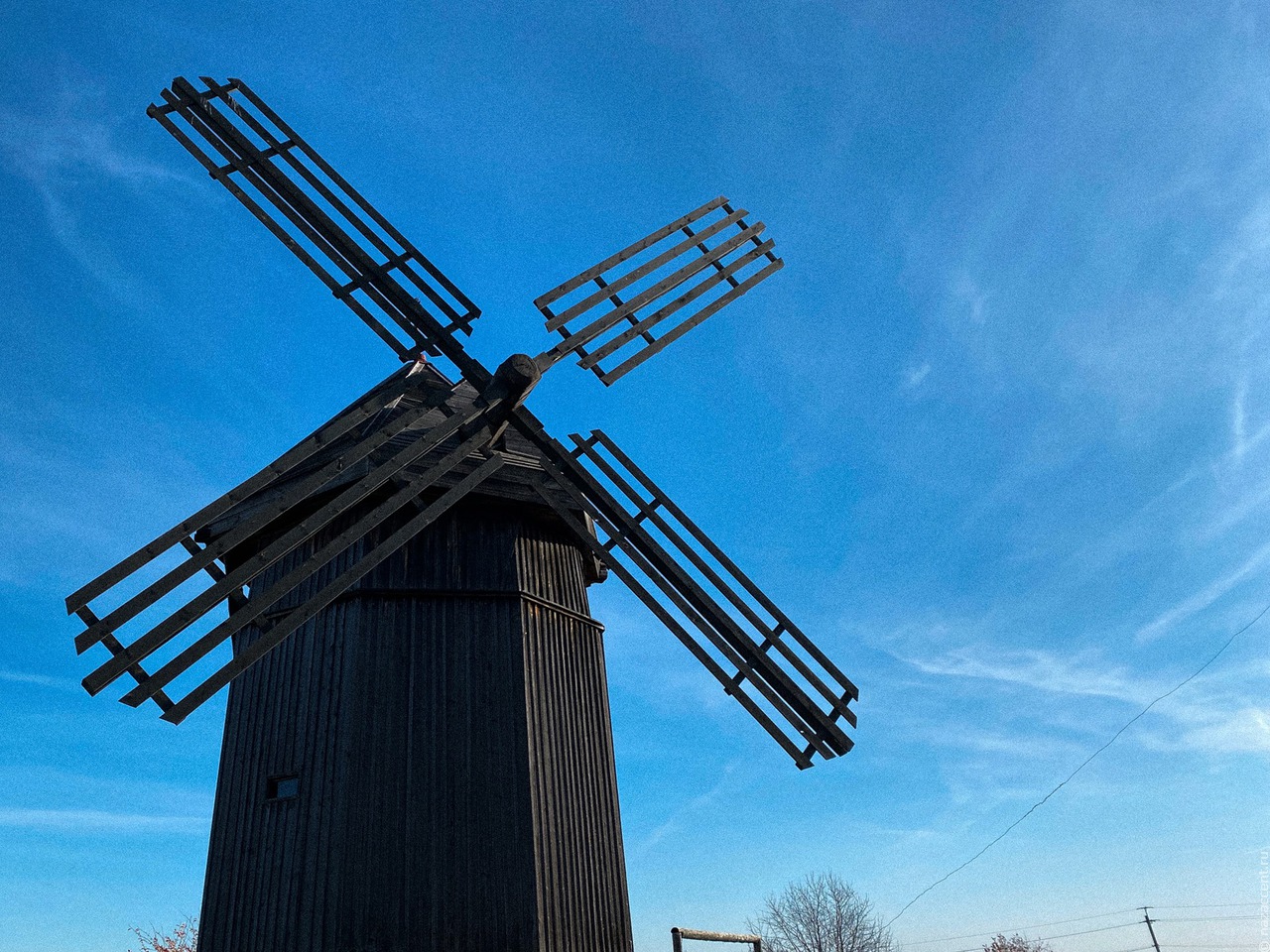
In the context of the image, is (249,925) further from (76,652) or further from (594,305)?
(594,305)

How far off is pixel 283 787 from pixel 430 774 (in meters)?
1.33

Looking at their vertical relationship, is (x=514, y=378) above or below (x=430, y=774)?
above

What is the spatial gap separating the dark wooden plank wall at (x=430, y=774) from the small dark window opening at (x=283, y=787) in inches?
2.8

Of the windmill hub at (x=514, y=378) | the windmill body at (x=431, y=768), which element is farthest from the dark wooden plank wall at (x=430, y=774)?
the windmill hub at (x=514, y=378)

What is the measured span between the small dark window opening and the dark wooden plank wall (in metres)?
0.07

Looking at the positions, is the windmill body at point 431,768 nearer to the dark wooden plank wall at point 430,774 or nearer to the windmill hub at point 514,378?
the dark wooden plank wall at point 430,774

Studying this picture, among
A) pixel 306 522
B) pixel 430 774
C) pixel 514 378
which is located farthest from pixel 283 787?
pixel 514 378

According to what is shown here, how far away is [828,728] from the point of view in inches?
330

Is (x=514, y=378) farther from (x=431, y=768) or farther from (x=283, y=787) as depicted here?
(x=283, y=787)

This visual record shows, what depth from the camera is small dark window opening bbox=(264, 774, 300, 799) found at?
802 cm

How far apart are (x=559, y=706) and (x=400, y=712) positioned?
1.45 metres

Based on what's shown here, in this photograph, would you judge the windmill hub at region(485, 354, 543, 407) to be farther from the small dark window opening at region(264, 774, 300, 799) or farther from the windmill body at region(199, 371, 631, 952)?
the small dark window opening at region(264, 774, 300, 799)

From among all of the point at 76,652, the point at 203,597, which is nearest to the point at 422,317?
the point at 203,597

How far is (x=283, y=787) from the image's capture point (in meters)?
8.12
